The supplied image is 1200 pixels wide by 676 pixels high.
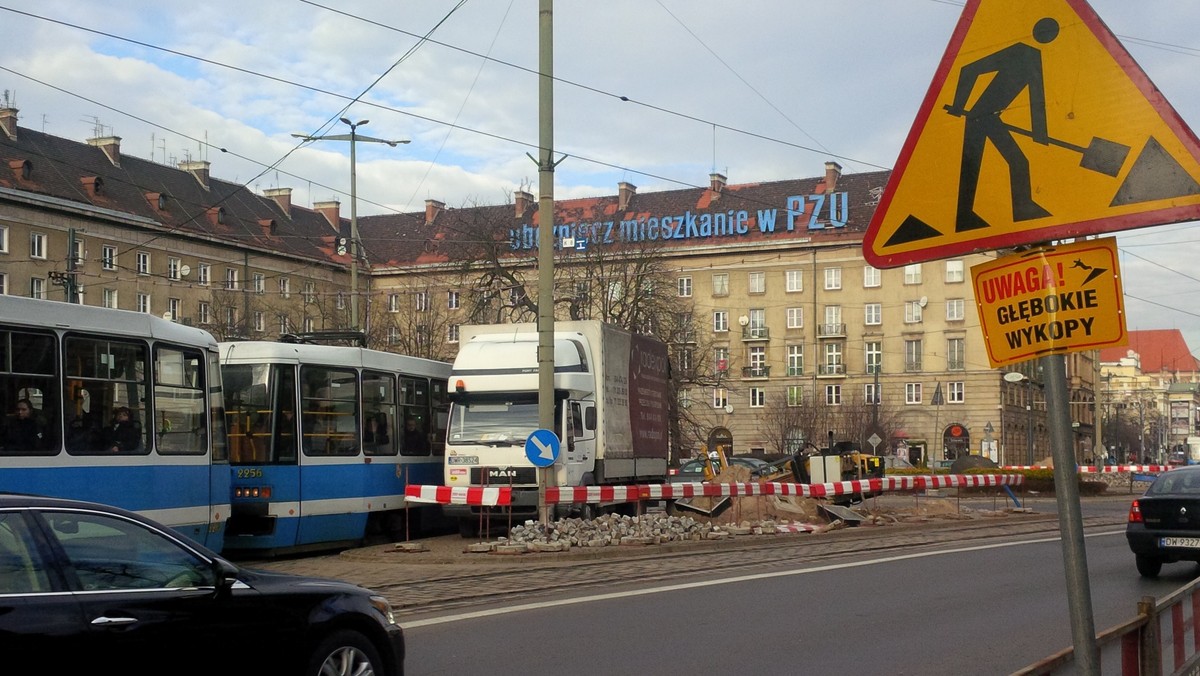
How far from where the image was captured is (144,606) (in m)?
5.98

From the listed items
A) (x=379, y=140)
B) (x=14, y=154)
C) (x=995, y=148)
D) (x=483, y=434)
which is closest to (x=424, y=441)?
(x=483, y=434)

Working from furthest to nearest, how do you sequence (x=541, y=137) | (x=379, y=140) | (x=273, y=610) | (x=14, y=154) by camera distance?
(x=14, y=154), (x=379, y=140), (x=541, y=137), (x=273, y=610)

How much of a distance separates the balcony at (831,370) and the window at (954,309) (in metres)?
7.89

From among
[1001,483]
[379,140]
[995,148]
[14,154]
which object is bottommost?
[1001,483]

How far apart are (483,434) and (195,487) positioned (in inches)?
274

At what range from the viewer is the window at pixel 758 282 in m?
87.0

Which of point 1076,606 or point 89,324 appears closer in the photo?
point 1076,606

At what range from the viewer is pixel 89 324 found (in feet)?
47.4

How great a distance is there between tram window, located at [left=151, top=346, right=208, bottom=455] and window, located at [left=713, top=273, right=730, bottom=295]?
72548 millimetres

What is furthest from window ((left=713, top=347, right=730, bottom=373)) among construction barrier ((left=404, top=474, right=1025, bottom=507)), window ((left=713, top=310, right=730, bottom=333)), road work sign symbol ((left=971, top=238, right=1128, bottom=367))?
road work sign symbol ((left=971, top=238, right=1128, bottom=367))

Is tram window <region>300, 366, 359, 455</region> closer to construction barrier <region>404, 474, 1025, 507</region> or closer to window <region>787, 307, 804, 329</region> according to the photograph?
construction barrier <region>404, 474, 1025, 507</region>

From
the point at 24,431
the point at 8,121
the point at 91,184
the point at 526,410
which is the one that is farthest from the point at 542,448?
the point at 91,184

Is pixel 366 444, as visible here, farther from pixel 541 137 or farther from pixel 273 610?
pixel 273 610

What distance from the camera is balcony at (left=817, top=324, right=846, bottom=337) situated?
8656 centimetres
